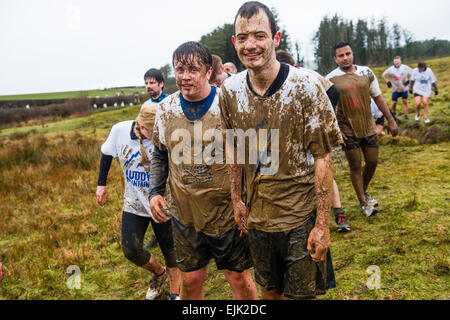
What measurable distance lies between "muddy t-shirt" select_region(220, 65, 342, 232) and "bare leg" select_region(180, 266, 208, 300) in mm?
757

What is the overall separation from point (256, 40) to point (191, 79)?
0.67 meters

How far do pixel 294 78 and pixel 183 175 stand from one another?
1080 millimetres

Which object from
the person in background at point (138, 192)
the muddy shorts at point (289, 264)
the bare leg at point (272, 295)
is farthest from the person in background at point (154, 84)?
the bare leg at point (272, 295)

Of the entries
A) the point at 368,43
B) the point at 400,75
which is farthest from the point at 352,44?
the point at 400,75

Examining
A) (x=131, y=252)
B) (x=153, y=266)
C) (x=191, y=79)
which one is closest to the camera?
(x=191, y=79)

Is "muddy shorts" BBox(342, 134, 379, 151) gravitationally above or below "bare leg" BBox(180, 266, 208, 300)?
above

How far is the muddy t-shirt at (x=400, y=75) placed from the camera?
11250mm

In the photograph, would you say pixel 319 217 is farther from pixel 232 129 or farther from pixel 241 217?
pixel 232 129

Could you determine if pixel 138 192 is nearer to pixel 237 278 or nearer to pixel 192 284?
pixel 192 284

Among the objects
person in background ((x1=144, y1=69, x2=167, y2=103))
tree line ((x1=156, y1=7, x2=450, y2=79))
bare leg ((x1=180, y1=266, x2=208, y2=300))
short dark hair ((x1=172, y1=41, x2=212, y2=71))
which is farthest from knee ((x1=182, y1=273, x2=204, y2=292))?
tree line ((x1=156, y1=7, x2=450, y2=79))

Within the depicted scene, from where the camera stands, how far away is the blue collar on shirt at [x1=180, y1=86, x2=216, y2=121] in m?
2.42

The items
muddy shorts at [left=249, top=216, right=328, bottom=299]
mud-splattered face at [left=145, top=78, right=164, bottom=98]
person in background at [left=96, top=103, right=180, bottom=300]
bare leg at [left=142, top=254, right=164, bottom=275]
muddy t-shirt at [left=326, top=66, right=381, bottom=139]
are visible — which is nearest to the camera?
muddy shorts at [left=249, top=216, right=328, bottom=299]

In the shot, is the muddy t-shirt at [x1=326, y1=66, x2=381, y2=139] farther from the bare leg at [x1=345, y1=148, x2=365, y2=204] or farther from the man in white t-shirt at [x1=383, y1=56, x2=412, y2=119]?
the man in white t-shirt at [x1=383, y1=56, x2=412, y2=119]

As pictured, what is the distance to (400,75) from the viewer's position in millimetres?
11250
